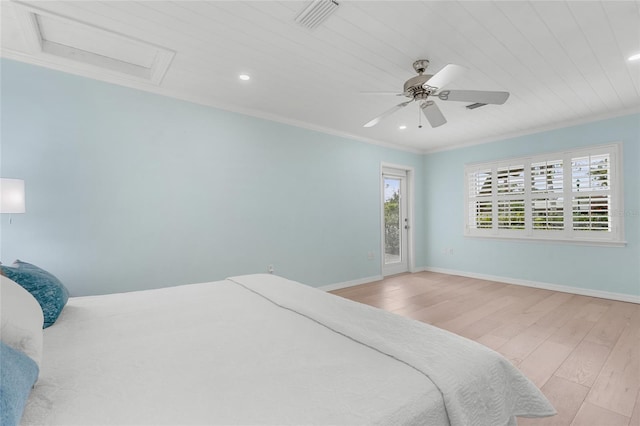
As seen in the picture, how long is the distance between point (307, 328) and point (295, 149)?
3.08m

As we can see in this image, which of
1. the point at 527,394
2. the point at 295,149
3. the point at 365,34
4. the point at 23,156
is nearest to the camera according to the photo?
the point at 527,394

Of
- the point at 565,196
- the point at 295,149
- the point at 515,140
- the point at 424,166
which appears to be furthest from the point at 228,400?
the point at 424,166

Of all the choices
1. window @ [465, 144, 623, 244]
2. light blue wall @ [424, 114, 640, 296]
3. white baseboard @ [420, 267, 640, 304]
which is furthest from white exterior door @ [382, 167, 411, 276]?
window @ [465, 144, 623, 244]

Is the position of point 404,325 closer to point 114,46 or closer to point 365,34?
point 365,34

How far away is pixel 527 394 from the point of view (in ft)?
3.48

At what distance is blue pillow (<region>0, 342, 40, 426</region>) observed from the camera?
0.61 meters

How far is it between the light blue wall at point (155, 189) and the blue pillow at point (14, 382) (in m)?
2.20

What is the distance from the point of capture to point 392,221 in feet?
18.0

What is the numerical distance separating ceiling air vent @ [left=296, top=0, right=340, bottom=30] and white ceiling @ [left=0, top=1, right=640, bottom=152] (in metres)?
0.05

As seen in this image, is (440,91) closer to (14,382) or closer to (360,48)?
(360,48)

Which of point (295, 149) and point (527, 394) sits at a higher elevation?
point (295, 149)

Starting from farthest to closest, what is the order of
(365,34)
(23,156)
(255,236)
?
(255,236)
(23,156)
(365,34)

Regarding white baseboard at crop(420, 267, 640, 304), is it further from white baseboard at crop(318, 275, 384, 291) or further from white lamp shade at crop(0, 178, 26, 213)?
white lamp shade at crop(0, 178, 26, 213)

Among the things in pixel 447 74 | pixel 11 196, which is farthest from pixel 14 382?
pixel 447 74
